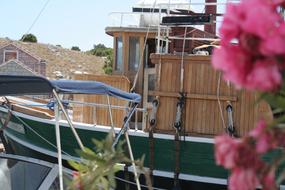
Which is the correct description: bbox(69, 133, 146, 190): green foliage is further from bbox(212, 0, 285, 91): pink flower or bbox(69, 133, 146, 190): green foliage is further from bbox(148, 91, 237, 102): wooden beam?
bbox(148, 91, 237, 102): wooden beam

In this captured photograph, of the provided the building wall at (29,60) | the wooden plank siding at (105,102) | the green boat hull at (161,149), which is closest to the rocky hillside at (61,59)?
the building wall at (29,60)

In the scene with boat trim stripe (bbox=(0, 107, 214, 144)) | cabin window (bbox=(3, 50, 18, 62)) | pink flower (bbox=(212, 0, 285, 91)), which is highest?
cabin window (bbox=(3, 50, 18, 62))

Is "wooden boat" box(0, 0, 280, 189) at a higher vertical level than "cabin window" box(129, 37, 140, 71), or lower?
lower

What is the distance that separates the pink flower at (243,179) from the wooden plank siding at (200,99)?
6178mm

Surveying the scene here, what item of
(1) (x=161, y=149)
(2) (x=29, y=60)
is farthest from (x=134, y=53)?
(2) (x=29, y=60)

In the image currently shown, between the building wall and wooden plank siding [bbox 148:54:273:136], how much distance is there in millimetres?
30265

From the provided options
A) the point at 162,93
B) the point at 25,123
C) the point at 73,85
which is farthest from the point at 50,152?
the point at 73,85

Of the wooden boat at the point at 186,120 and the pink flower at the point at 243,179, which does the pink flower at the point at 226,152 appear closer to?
the pink flower at the point at 243,179

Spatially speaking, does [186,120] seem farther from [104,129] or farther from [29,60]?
[29,60]

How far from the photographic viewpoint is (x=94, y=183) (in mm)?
1437

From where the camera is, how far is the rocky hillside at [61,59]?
39.5 metres

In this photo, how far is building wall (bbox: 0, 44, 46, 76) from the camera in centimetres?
3703

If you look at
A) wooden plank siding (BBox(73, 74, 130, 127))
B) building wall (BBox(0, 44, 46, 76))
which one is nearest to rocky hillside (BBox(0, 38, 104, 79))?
building wall (BBox(0, 44, 46, 76))

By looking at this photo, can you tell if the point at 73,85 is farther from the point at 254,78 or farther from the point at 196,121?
the point at 254,78
